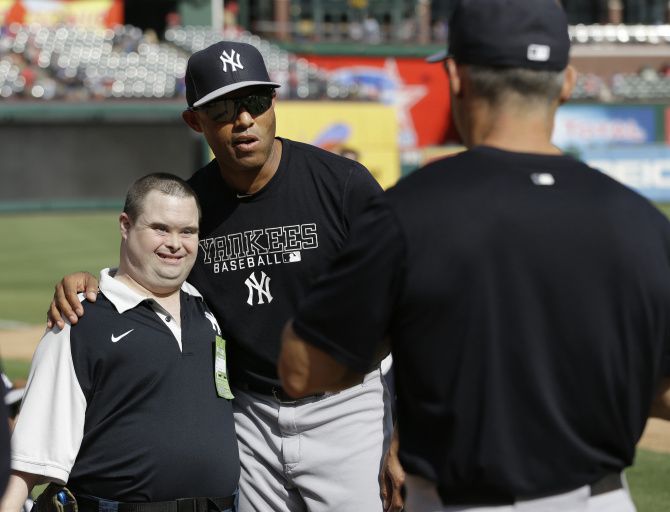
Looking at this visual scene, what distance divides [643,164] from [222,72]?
2653 centimetres

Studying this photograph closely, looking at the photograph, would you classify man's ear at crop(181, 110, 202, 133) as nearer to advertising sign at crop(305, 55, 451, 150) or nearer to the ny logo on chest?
the ny logo on chest

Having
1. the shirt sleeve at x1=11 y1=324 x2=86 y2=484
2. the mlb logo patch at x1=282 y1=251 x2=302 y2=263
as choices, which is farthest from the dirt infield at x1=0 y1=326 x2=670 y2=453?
the shirt sleeve at x1=11 y1=324 x2=86 y2=484

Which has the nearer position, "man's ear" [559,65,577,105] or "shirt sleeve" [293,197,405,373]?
"shirt sleeve" [293,197,405,373]

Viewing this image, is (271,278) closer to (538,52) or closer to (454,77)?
(454,77)

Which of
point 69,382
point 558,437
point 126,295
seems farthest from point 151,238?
point 558,437

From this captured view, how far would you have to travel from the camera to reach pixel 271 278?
12.3 ft

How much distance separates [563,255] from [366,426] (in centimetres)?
171

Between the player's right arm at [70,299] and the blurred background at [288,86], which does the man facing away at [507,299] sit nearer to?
the player's right arm at [70,299]

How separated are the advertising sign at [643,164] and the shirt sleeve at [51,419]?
26.6 metres

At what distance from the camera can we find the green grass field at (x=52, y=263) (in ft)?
23.3

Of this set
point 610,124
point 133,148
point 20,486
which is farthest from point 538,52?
point 610,124

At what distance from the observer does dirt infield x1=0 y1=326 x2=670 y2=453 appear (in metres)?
8.08

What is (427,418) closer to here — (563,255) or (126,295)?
(563,255)

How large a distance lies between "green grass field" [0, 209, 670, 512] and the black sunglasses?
12.3 ft
